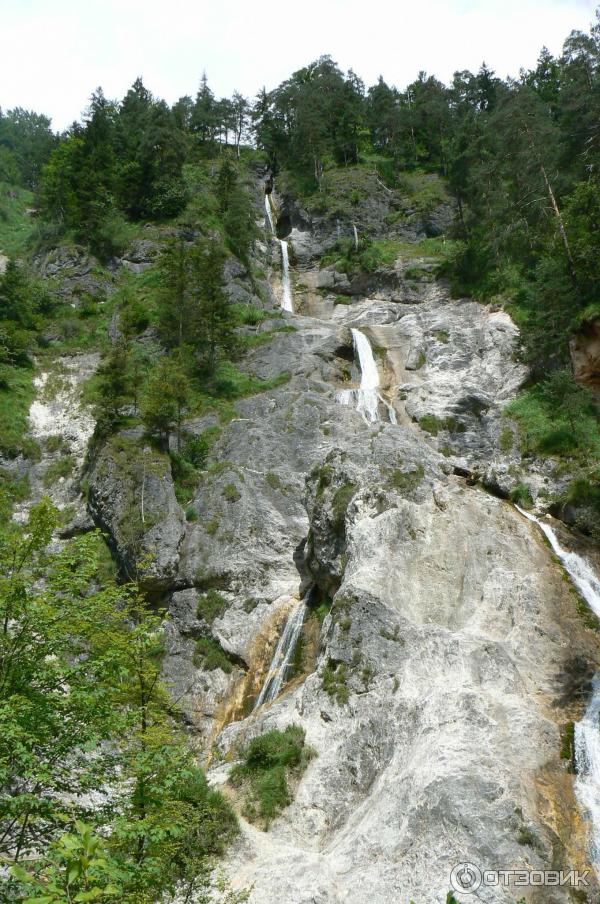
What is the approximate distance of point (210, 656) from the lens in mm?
22781

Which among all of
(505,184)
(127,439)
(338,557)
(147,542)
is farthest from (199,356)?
(505,184)

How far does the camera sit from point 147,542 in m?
24.9

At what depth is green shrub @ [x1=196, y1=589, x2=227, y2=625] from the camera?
23.9 meters

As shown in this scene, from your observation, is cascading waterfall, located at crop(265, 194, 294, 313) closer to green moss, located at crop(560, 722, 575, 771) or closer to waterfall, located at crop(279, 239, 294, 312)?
waterfall, located at crop(279, 239, 294, 312)

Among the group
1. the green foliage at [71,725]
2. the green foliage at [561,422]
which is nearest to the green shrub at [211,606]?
the green foliage at [71,725]

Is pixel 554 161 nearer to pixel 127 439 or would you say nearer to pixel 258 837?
pixel 127 439

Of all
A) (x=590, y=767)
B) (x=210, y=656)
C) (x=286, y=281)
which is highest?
(x=286, y=281)

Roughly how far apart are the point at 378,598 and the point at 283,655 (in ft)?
17.0

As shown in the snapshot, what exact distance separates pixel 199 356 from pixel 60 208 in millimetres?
22536

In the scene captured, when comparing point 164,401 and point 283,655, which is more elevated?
point 164,401

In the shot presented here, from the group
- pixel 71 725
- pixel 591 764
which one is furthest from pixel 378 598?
pixel 71 725

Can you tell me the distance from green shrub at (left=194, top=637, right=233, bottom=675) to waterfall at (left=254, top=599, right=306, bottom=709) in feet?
6.66

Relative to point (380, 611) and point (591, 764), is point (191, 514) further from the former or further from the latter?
point (591, 764)

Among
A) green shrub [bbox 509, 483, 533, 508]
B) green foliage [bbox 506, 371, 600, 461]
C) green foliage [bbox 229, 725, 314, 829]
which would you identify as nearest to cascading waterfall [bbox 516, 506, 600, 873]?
green foliage [bbox 229, 725, 314, 829]
